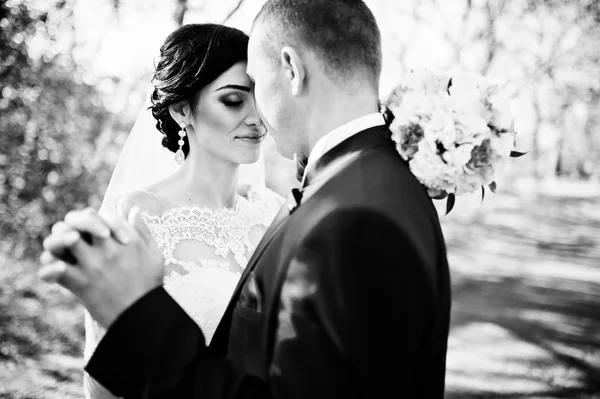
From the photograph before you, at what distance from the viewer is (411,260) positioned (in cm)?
139

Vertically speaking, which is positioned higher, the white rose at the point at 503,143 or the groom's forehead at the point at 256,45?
the groom's forehead at the point at 256,45

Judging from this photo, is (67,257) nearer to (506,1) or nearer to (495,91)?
(495,91)

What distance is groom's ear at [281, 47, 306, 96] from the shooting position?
170cm

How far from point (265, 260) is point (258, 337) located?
228 mm

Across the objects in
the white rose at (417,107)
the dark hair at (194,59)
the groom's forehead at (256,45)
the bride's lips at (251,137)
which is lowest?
the white rose at (417,107)

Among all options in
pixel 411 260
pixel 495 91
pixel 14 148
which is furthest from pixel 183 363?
pixel 14 148

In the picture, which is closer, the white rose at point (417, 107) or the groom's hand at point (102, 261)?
the groom's hand at point (102, 261)

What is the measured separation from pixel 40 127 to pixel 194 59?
15.2 feet

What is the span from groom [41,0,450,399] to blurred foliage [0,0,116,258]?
5.39 metres

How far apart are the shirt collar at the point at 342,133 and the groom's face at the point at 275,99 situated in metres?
0.10

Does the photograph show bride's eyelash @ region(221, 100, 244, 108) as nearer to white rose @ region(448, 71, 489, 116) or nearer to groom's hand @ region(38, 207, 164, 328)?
white rose @ region(448, 71, 489, 116)

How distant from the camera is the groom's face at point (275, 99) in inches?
69.6

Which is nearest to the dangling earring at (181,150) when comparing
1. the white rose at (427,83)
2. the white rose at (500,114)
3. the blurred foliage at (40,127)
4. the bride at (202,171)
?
the bride at (202,171)

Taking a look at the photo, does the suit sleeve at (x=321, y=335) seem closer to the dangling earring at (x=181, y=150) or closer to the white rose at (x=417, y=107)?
the white rose at (x=417, y=107)
